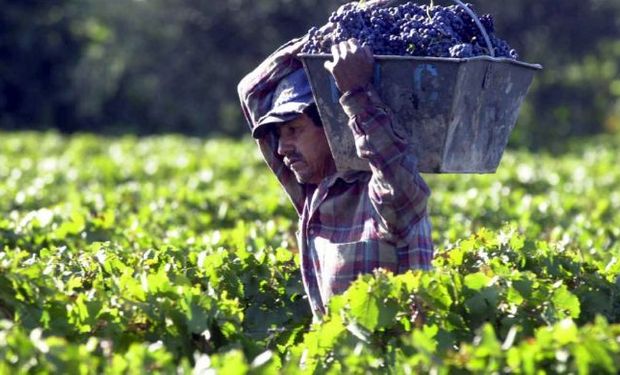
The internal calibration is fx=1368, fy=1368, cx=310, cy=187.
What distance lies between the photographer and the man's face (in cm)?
460

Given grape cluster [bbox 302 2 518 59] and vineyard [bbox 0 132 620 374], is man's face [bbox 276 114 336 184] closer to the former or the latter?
grape cluster [bbox 302 2 518 59]

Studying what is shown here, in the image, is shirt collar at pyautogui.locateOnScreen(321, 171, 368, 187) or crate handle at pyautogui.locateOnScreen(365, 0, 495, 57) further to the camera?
shirt collar at pyautogui.locateOnScreen(321, 171, 368, 187)

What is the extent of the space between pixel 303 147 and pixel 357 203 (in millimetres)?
263

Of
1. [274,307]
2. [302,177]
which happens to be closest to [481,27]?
[302,177]

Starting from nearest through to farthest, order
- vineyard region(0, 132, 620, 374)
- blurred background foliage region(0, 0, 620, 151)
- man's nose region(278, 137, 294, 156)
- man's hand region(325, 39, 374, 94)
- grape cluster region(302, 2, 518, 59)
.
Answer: vineyard region(0, 132, 620, 374) → man's hand region(325, 39, 374, 94) → grape cluster region(302, 2, 518, 59) → man's nose region(278, 137, 294, 156) → blurred background foliage region(0, 0, 620, 151)

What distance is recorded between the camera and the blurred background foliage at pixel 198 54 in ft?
134

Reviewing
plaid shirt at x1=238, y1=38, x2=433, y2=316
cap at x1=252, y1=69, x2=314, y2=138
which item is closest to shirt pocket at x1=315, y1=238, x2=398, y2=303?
plaid shirt at x1=238, y1=38, x2=433, y2=316

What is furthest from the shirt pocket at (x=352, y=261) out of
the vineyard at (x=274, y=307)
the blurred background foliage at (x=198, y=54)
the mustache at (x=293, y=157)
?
the blurred background foliage at (x=198, y=54)

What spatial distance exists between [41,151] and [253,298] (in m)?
12.8

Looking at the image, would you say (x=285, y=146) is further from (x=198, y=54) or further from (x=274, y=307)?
(x=198, y=54)

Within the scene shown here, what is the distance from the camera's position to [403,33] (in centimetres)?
438

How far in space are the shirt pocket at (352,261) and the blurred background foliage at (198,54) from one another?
3679 cm

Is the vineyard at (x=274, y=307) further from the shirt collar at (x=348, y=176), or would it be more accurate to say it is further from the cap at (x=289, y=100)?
the cap at (x=289, y=100)

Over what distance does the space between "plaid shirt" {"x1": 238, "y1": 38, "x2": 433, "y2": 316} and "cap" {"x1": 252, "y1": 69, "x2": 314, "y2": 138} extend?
0.04m
